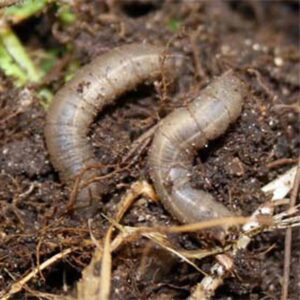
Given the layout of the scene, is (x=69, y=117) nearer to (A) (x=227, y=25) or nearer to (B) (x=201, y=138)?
(B) (x=201, y=138)

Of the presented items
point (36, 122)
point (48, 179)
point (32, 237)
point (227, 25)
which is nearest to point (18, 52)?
point (36, 122)

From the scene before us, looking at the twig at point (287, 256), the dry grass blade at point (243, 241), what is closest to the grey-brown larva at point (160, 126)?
the dry grass blade at point (243, 241)

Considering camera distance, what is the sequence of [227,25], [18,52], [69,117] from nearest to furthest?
[69,117]
[18,52]
[227,25]

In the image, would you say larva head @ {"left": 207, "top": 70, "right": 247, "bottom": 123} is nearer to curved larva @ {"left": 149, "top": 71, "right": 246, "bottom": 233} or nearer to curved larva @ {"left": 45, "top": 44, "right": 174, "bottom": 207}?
curved larva @ {"left": 149, "top": 71, "right": 246, "bottom": 233}

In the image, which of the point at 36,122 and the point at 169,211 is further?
the point at 36,122

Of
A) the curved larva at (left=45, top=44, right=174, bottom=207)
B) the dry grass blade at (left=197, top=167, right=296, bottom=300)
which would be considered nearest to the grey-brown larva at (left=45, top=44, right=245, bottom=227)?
the curved larva at (left=45, top=44, right=174, bottom=207)

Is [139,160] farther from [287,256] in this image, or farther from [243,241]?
[287,256]

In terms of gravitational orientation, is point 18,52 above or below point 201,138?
above
